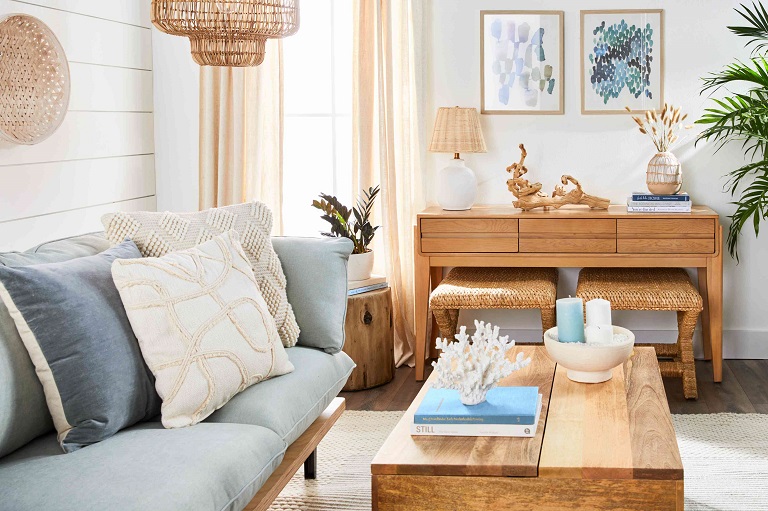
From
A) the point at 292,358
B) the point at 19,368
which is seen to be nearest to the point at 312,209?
the point at 292,358

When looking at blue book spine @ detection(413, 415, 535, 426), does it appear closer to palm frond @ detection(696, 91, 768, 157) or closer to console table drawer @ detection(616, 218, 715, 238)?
console table drawer @ detection(616, 218, 715, 238)

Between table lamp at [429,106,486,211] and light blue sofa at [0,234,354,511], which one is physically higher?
table lamp at [429,106,486,211]

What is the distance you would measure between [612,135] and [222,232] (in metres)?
2.48

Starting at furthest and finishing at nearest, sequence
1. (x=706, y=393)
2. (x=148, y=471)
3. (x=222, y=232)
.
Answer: (x=706, y=393) → (x=222, y=232) → (x=148, y=471)

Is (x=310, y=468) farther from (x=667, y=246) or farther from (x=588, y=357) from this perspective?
(x=667, y=246)

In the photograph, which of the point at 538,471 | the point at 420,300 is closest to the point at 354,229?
the point at 420,300

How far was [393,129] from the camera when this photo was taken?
15.1 ft

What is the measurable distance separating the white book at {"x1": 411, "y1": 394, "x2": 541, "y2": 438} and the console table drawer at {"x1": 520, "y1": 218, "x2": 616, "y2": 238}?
216 centimetres

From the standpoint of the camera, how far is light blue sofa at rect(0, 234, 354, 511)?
69.9 inches

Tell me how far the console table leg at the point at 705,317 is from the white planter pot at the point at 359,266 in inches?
61.1

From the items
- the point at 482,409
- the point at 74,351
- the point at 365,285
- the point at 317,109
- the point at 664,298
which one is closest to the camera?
the point at 74,351

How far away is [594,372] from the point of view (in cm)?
258

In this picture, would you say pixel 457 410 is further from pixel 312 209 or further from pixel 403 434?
pixel 312 209

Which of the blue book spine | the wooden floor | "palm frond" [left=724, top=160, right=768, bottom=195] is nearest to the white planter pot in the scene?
the wooden floor
